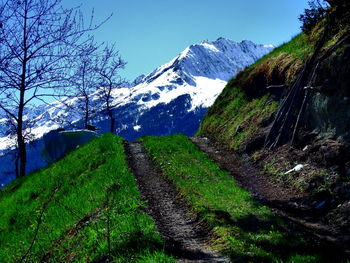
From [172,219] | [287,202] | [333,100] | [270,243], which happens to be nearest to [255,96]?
[333,100]

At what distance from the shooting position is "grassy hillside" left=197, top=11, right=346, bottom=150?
65.3ft

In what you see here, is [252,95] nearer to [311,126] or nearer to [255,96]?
[255,96]

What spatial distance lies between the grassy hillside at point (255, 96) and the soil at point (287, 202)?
1.72 metres

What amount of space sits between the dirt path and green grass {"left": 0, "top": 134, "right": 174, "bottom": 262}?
1.47 feet

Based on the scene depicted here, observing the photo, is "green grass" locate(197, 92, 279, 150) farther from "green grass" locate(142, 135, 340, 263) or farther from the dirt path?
the dirt path

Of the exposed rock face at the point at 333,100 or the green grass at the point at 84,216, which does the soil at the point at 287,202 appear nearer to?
the exposed rock face at the point at 333,100

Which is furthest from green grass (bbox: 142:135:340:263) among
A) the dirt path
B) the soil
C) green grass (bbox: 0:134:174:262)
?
green grass (bbox: 0:134:174:262)

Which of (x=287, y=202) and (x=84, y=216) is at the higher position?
(x=84, y=216)

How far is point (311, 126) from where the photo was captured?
16.0m

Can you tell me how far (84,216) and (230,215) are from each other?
456 cm

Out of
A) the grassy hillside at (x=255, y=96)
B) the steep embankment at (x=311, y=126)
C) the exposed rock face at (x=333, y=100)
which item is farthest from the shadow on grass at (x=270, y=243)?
the grassy hillside at (x=255, y=96)

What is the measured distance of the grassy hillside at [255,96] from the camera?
19891 millimetres

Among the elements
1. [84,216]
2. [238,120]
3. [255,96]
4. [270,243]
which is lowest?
[270,243]

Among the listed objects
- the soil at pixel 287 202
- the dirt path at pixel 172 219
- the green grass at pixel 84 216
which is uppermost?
the green grass at pixel 84 216
